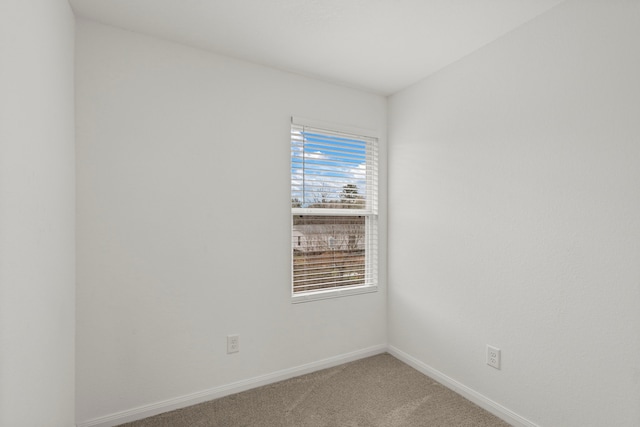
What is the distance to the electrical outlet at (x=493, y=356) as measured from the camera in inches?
78.3

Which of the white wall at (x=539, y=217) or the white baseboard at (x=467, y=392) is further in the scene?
the white baseboard at (x=467, y=392)

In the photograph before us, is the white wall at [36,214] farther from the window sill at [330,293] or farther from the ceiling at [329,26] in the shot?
the window sill at [330,293]

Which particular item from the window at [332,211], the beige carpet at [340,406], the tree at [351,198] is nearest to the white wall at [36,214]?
the beige carpet at [340,406]

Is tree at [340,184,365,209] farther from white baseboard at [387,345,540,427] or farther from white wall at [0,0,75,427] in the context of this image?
white wall at [0,0,75,427]

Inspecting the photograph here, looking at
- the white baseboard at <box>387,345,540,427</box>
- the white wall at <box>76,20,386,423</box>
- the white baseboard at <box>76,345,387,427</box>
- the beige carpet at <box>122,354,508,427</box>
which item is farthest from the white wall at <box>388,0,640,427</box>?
the white wall at <box>76,20,386,423</box>

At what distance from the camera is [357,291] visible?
9.09ft

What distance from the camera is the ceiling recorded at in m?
1.69

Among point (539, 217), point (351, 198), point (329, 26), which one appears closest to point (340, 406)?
point (351, 198)

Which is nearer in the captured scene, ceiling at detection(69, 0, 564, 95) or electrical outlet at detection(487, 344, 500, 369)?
ceiling at detection(69, 0, 564, 95)

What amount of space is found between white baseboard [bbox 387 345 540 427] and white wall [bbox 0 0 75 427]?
231cm

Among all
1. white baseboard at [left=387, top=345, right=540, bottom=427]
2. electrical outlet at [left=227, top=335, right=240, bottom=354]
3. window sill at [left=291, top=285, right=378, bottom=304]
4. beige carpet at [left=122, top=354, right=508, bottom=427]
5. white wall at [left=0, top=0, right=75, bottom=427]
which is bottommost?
beige carpet at [left=122, top=354, right=508, bottom=427]

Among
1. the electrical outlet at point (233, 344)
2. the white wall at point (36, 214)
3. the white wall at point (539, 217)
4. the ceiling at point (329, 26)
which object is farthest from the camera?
the electrical outlet at point (233, 344)

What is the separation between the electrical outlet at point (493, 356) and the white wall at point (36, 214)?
2320 millimetres

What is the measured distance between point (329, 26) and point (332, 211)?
135 centimetres
